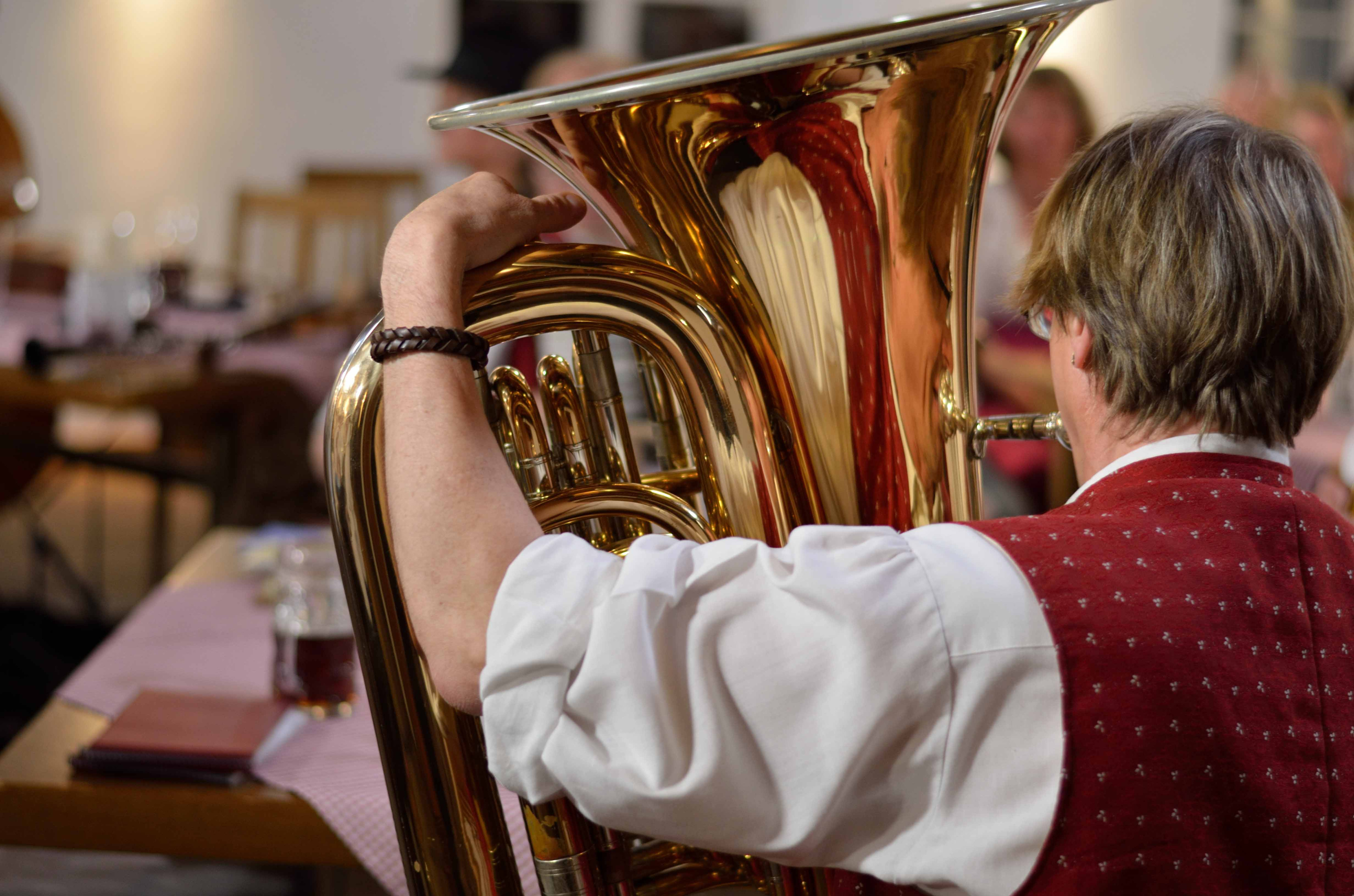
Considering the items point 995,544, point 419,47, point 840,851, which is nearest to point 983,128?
point 995,544

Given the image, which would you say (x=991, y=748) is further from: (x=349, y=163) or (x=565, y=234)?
(x=349, y=163)

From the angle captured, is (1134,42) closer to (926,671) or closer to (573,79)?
(573,79)

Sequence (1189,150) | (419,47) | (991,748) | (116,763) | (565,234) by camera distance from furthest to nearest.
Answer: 1. (419,47)
2. (565,234)
3. (116,763)
4. (1189,150)
5. (991,748)

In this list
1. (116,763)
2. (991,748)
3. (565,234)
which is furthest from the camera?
(565,234)

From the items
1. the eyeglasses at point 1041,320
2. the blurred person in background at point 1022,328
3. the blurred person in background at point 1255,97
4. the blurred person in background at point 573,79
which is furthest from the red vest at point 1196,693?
the blurred person in background at point 1022,328

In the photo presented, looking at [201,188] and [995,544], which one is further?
[201,188]

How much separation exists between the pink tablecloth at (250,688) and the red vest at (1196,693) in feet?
1.34

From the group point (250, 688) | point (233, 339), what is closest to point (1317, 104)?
point (233, 339)

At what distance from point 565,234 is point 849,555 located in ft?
3.89

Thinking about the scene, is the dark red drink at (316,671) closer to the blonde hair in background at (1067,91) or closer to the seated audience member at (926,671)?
the seated audience member at (926,671)

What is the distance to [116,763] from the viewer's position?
0.84 meters

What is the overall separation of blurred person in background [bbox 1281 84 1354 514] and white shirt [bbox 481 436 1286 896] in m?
0.25

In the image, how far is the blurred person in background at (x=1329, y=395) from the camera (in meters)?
1.51

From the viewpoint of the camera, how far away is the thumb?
0.63 metres
